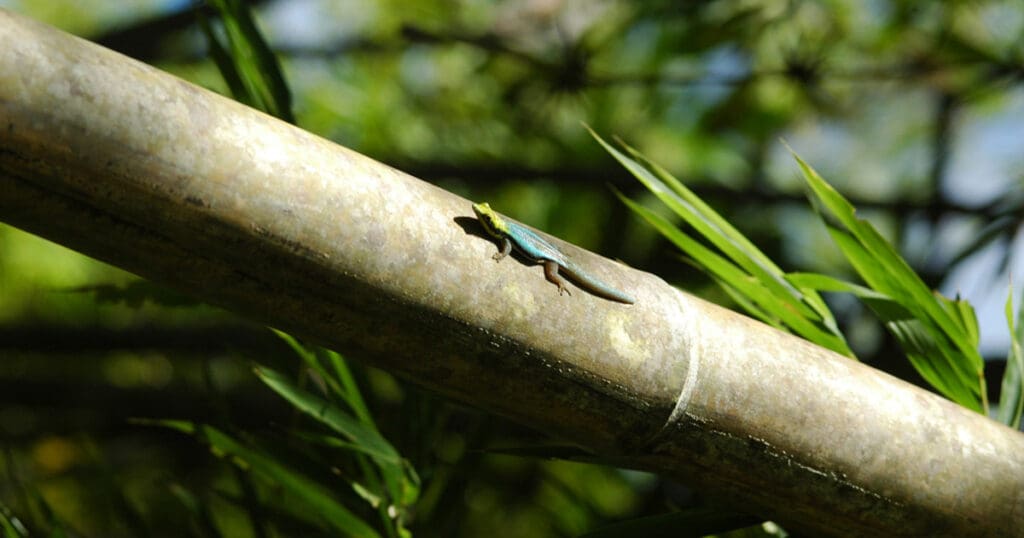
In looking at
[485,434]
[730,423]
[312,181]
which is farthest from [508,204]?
[312,181]

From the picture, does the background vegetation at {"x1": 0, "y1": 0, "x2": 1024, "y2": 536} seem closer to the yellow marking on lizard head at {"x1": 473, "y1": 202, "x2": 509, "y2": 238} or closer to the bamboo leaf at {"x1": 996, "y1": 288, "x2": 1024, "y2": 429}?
the bamboo leaf at {"x1": 996, "y1": 288, "x2": 1024, "y2": 429}

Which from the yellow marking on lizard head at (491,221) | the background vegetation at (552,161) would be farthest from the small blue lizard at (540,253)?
the background vegetation at (552,161)

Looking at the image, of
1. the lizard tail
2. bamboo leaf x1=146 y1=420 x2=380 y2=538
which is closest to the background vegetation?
bamboo leaf x1=146 y1=420 x2=380 y2=538

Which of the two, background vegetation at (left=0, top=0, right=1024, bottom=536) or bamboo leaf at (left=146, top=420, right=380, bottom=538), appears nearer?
bamboo leaf at (left=146, top=420, right=380, bottom=538)

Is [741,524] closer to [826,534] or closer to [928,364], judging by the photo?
[826,534]

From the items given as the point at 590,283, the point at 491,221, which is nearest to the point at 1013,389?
the point at 590,283

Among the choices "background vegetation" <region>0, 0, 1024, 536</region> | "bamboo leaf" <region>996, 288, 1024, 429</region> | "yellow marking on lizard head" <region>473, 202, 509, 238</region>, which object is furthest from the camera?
"background vegetation" <region>0, 0, 1024, 536</region>

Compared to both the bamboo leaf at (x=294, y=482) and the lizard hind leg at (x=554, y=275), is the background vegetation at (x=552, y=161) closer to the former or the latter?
the bamboo leaf at (x=294, y=482)
